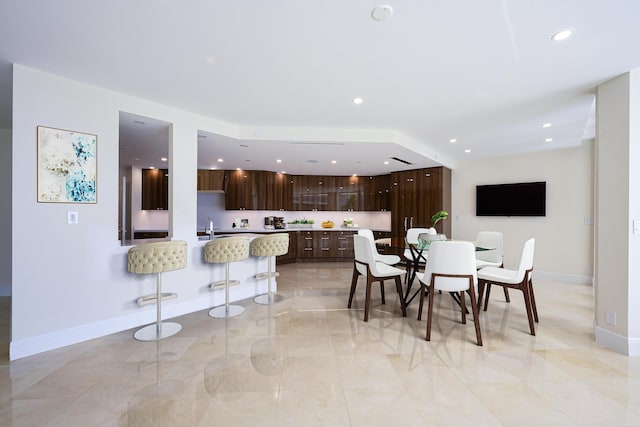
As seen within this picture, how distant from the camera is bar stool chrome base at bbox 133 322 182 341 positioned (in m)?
2.87

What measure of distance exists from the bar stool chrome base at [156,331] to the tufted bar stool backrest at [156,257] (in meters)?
0.64

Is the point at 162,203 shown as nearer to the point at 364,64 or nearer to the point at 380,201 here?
the point at 380,201

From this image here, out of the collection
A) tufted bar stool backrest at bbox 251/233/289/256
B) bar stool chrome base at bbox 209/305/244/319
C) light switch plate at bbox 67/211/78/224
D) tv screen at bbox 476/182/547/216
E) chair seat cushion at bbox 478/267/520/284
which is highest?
tv screen at bbox 476/182/547/216

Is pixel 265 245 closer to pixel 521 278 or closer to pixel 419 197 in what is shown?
pixel 521 278

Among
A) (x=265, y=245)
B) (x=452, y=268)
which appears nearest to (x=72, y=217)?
(x=265, y=245)

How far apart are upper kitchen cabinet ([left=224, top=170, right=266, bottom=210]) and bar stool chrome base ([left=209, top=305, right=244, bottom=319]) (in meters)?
3.37

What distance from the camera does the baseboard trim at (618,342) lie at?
2535 mm

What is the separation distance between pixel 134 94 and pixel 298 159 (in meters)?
3.07

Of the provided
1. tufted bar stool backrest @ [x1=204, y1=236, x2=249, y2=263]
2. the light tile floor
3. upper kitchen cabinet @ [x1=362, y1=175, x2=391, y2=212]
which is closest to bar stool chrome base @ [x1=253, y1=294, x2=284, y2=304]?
the light tile floor

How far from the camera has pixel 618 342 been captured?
2.61 m

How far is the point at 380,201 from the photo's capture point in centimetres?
766

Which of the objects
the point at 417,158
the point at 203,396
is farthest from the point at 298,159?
the point at 203,396

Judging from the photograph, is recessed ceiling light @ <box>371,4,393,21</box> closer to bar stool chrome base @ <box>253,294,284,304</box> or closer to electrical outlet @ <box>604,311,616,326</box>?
electrical outlet @ <box>604,311,616,326</box>

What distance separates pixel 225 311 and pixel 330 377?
1.92m
